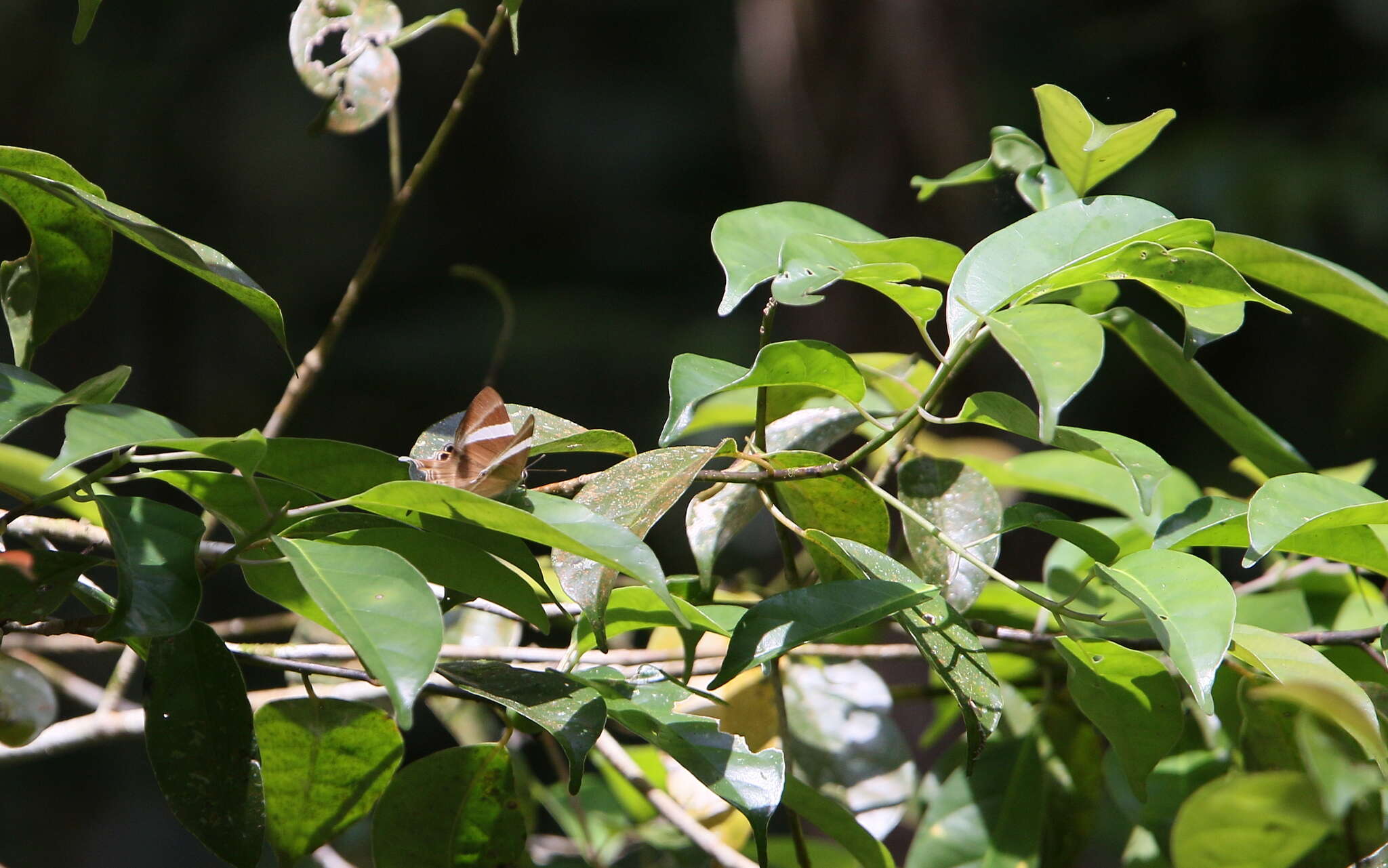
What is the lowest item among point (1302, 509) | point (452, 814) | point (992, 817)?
point (992, 817)

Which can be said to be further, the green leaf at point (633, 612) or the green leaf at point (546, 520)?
the green leaf at point (633, 612)

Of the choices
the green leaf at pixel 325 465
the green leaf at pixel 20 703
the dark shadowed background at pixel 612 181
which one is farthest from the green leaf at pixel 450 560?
the dark shadowed background at pixel 612 181

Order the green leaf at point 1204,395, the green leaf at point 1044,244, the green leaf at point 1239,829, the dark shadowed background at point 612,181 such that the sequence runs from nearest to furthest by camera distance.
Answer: the green leaf at point 1239,829 → the green leaf at point 1044,244 → the green leaf at point 1204,395 → the dark shadowed background at point 612,181

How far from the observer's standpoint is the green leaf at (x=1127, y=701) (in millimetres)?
384

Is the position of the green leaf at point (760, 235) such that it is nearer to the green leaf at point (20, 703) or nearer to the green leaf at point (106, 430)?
the green leaf at point (106, 430)

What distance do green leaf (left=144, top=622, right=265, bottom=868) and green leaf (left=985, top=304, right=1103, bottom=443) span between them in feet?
0.92

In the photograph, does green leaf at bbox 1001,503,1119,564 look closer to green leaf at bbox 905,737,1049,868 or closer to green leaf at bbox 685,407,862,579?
green leaf at bbox 685,407,862,579

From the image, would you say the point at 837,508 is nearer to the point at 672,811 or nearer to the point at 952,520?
the point at 952,520

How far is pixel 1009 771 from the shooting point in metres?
0.58

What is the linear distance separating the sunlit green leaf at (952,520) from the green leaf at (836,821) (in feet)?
0.32

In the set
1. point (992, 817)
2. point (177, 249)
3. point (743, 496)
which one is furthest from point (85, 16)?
point (992, 817)

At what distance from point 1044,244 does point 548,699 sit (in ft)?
0.78

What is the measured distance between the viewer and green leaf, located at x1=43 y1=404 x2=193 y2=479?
257mm

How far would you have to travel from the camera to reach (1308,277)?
0.45 metres
